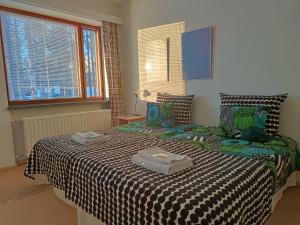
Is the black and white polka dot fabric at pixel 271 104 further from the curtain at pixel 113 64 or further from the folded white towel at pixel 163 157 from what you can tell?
the curtain at pixel 113 64

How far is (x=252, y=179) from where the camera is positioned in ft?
4.39

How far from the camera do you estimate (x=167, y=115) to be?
2822 mm

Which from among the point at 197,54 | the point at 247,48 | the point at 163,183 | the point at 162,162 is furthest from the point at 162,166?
the point at 197,54

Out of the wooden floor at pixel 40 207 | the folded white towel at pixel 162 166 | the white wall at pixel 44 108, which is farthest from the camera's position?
the white wall at pixel 44 108

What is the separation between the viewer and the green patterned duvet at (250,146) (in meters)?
1.69

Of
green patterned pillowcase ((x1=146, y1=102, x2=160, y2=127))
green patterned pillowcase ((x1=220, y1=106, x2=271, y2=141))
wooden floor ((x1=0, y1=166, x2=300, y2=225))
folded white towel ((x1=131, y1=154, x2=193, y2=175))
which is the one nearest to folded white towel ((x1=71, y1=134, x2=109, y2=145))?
wooden floor ((x1=0, y1=166, x2=300, y2=225))

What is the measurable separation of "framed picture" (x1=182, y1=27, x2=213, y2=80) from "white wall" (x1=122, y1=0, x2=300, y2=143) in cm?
8

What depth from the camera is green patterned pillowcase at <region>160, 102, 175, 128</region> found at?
2.79m

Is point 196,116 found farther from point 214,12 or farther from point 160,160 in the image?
point 160,160

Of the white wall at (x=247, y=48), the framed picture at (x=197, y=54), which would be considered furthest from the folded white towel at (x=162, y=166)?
the framed picture at (x=197, y=54)

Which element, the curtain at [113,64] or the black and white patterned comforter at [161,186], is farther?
the curtain at [113,64]

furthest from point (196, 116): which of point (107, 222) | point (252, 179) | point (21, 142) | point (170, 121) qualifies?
point (21, 142)

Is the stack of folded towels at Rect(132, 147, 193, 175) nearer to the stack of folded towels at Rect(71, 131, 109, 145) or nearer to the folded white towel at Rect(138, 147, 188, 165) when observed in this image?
the folded white towel at Rect(138, 147, 188, 165)

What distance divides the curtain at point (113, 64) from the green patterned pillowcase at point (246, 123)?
215 centimetres
